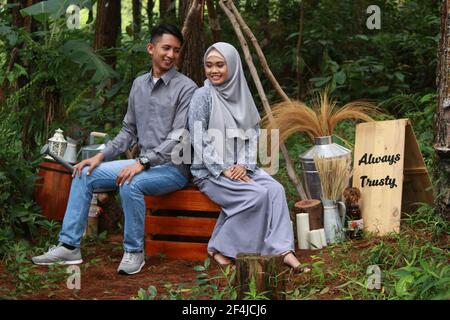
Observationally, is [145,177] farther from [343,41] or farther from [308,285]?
[343,41]

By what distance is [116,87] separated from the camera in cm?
740

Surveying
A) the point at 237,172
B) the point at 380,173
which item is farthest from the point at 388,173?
the point at 237,172

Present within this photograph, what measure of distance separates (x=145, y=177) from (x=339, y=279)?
1432 millimetres

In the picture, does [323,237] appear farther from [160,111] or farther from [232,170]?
[160,111]

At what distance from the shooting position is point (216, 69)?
5.36 metres

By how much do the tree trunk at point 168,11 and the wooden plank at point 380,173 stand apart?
3633mm

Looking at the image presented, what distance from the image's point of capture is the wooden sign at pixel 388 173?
553 centimetres

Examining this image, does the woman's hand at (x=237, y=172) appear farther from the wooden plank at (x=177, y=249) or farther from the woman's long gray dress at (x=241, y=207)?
the wooden plank at (x=177, y=249)

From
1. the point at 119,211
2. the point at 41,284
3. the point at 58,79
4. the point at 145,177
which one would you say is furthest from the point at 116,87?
the point at 41,284

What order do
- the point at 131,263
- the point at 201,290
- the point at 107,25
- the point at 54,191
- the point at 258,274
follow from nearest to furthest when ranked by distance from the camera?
the point at 258,274 < the point at 201,290 < the point at 131,263 < the point at 54,191 < the point at 107,25

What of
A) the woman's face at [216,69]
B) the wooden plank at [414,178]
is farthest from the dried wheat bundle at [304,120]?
the woman's face at [216,69]

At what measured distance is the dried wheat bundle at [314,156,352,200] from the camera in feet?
18.5

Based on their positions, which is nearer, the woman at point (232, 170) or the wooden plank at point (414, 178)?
the woman at point (232, 170)

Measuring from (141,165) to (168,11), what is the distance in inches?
162
